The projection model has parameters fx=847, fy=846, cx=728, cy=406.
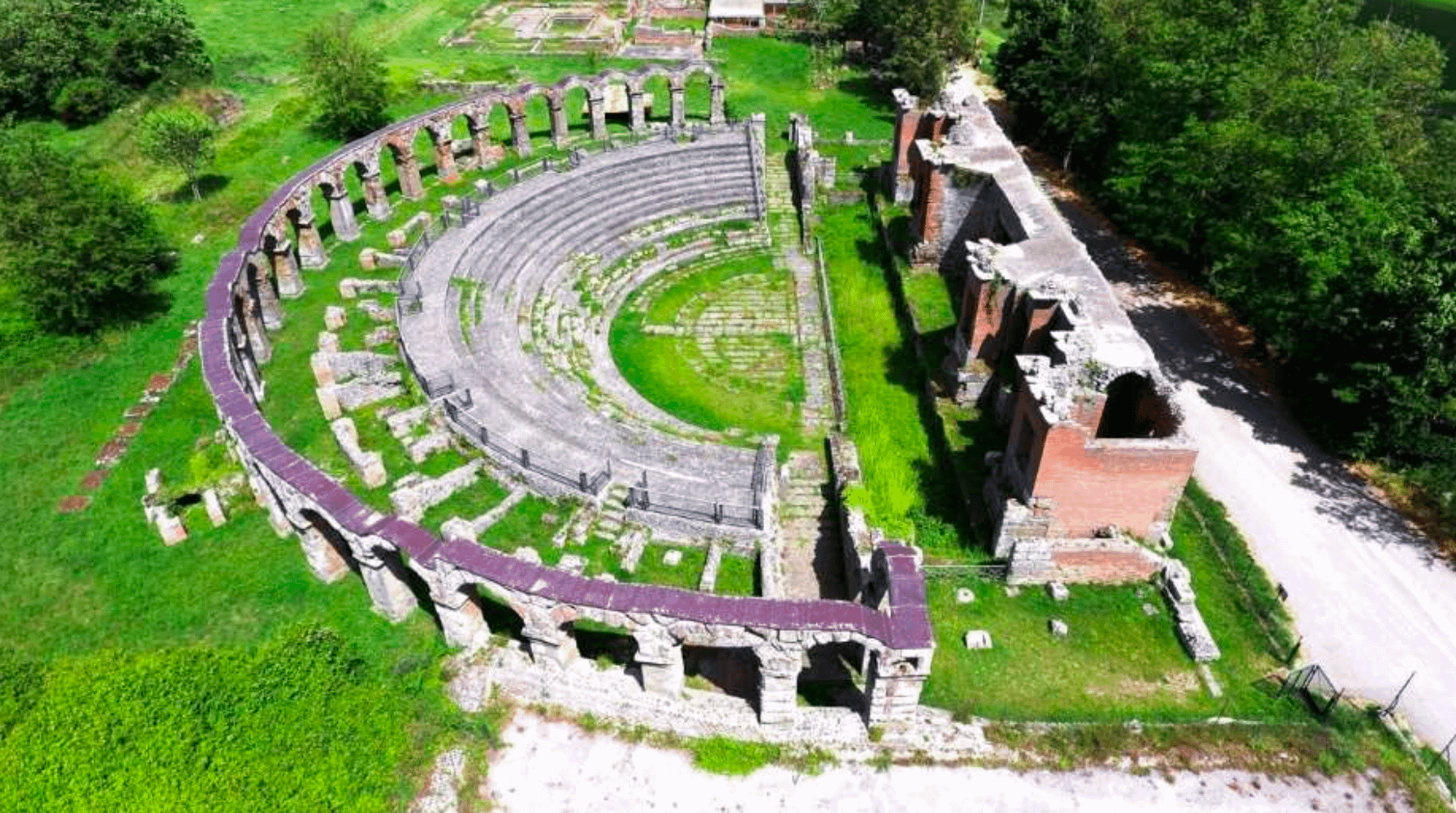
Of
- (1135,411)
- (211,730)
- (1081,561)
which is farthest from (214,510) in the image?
(1135,411)

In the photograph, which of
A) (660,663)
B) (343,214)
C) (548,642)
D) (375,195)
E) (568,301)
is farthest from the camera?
(375,195)

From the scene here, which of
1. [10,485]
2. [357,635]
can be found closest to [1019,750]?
[357,635]

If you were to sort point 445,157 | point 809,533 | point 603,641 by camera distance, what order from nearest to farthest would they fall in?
point 603,641 → point 809,533 → point 445,157

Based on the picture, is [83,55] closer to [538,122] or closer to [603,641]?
[538,122]

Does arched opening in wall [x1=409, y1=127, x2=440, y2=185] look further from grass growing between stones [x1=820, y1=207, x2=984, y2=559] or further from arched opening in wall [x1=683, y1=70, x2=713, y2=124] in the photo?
grass growing between stones [x1=820, y1=207, x2=984, y2=559]

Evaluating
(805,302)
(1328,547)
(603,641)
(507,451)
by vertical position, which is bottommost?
(1328,547)

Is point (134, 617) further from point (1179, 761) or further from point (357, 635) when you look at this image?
point (1179, 761)
